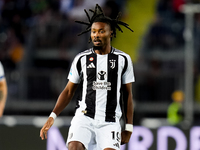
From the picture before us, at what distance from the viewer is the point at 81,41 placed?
33.6ft

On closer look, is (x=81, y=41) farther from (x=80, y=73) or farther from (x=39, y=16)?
(x=80, y=73)

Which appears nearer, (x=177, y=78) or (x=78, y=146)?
(x=78, y=146)

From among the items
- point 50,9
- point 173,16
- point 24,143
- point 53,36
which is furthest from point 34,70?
point 173,16

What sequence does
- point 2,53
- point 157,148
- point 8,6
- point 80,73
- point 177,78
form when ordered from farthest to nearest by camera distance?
point 8,6 → point 2,53 → point 177,78 → point 157,148 → point 80,73

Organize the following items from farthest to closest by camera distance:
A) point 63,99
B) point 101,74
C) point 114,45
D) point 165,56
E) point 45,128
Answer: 1. point 165,56
2. point 114,45
3. point 63,99
4. point 101,74
5. point 45,128

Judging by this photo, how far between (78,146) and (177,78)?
5383mm

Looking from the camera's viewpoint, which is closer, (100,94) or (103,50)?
(100,94)

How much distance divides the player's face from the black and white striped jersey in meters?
0.19

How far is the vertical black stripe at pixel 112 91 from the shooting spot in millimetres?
4906

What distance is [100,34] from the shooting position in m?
4.84

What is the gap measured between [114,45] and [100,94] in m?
4.62

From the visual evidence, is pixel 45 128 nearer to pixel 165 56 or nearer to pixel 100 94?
pixel 100 94

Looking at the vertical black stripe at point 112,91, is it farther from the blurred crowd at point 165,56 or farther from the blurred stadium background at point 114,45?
the blurred crowd at point 165,56

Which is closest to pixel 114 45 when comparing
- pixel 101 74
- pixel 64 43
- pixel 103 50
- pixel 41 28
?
pixel 64 43
